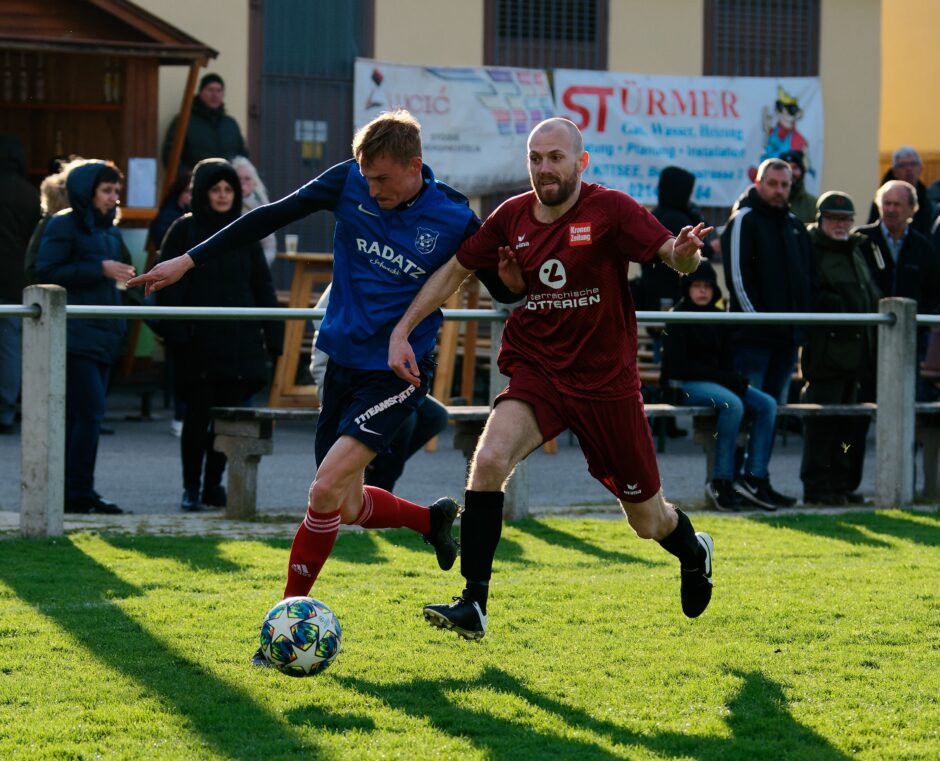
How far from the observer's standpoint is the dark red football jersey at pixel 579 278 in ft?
20.7

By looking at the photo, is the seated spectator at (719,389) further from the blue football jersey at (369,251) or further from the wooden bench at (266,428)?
the blue football jersey at (369,251)

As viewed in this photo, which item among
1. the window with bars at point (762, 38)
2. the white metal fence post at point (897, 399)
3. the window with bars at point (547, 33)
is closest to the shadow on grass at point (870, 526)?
the white metal fence post at point (897, 399)

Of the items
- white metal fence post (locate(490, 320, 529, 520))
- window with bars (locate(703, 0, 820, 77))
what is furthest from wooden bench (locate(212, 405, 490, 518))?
window with bars (locate(703, 0, 820, 77))

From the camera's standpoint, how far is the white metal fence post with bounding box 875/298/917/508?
1077 cm

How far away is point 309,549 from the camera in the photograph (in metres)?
6.24

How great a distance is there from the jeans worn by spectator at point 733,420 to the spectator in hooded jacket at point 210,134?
25.8ft

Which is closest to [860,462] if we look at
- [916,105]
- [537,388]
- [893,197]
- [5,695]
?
[893,197]

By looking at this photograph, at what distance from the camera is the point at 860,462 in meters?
11.4

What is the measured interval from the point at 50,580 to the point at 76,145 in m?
11.5

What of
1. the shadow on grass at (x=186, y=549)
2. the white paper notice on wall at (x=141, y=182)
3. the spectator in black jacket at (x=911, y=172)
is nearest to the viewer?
the shadow on grass at (x=186, y=549)

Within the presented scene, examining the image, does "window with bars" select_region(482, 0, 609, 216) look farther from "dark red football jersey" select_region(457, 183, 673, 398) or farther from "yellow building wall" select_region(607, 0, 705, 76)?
"dark red football jersey" select_region(457, 183, 673, 398)

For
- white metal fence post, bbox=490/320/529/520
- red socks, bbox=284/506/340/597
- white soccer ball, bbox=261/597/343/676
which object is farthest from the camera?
white metal fence post, bbox=490/320/529/520

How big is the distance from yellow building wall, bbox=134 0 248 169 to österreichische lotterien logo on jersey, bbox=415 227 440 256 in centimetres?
1198

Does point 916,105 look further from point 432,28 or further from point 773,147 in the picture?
point 432,28
